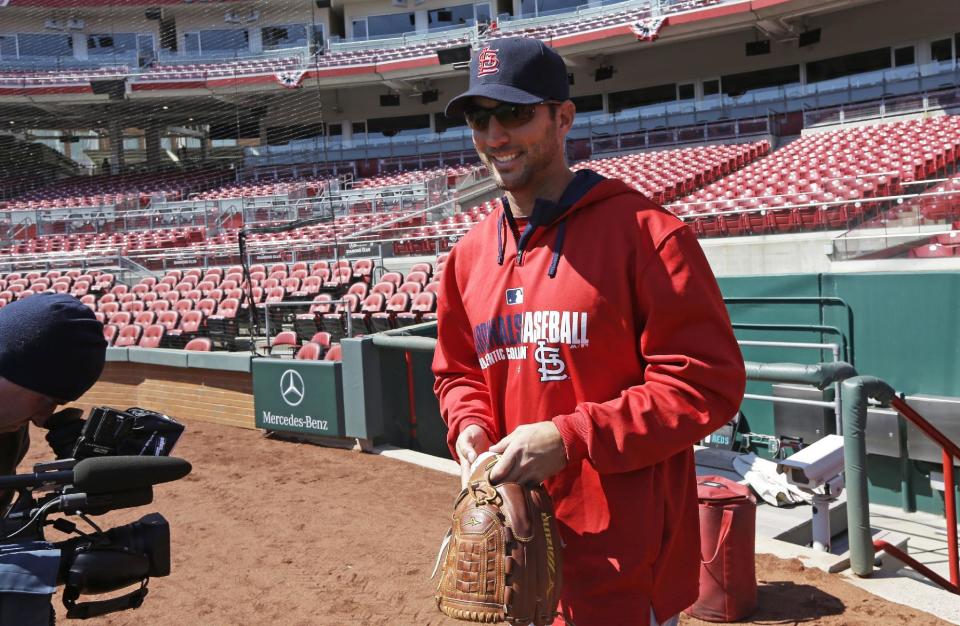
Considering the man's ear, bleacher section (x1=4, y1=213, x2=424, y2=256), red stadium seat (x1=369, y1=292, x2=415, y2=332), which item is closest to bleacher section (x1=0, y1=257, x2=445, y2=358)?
red stadium seat (x1=369, y1=292, x2=415, y2=332)

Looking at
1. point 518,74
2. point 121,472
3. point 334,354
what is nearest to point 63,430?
point 121,472

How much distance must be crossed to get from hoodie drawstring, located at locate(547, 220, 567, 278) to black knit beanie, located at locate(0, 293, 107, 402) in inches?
39.7

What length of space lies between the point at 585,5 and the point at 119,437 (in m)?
33.1

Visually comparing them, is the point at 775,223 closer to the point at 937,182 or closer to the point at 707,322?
the point at 937,182

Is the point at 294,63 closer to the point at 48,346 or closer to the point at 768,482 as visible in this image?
the point at 768,482

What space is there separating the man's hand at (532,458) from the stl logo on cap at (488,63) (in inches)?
31.2

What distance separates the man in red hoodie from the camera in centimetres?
156

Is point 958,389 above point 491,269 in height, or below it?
below

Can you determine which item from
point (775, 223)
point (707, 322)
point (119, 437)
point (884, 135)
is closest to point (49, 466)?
point (119, 437)

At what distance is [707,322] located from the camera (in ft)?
5.17

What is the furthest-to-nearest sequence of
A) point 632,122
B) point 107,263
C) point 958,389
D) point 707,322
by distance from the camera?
1. point 632,122
2. point 107,263
3. point 958,389
4. point 707,322

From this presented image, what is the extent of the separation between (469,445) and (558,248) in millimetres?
488

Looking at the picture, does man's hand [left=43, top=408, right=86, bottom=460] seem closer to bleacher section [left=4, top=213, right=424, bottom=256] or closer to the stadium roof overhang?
bleacher section [left=4, top=213, right=424, bottom=256]

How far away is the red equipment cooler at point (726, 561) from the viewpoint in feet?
11.6
